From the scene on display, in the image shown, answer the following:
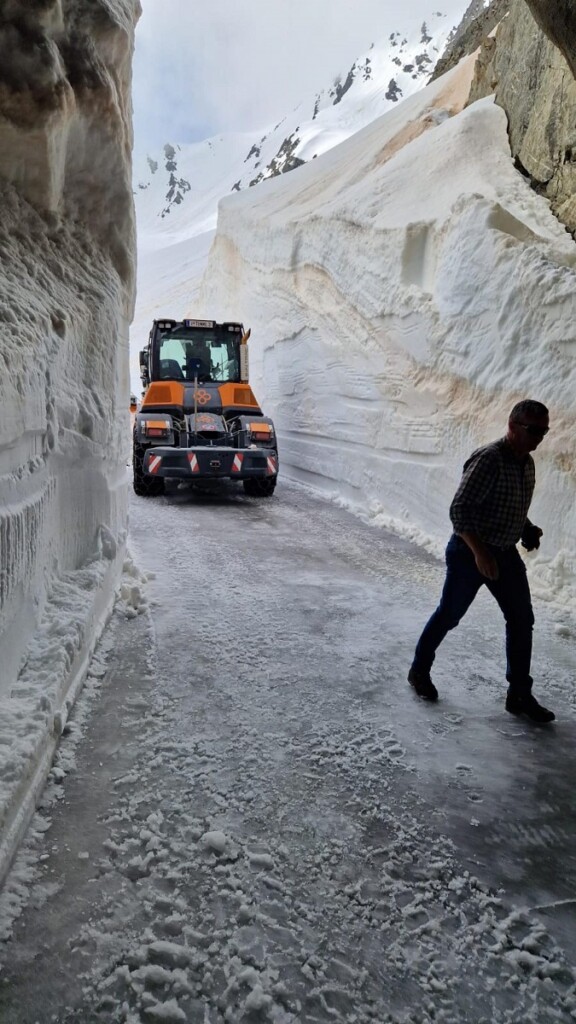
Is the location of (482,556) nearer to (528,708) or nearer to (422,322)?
(528,708)

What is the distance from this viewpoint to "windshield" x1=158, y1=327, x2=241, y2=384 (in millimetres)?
10344

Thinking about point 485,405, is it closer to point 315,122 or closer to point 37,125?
point 37,125

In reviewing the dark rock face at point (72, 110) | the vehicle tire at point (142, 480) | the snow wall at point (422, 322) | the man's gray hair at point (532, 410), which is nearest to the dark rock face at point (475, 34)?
the snow wall at point (422, 322)

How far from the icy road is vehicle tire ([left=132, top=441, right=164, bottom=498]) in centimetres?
532

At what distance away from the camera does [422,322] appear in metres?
7.45

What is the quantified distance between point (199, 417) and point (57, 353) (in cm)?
608

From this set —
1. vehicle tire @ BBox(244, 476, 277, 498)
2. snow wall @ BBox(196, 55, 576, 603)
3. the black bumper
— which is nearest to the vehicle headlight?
the black bumper

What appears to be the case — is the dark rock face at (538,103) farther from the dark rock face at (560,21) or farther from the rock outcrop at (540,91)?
the dark rock face at (560,21)

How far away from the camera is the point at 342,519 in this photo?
8.06 m

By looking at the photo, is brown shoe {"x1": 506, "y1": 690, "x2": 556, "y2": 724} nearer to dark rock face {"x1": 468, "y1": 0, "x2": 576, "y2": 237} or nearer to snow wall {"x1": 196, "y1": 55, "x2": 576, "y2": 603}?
snow wall {"x1": 196, "y1": 55, "x2": 576, "y2": 603}

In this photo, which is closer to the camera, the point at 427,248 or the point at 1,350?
the point at 1,350

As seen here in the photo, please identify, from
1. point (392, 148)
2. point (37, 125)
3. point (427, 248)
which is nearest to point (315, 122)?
point (392, 148)

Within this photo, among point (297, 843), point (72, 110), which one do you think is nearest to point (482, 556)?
point (297, 843)

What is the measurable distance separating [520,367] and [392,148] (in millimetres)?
9141
